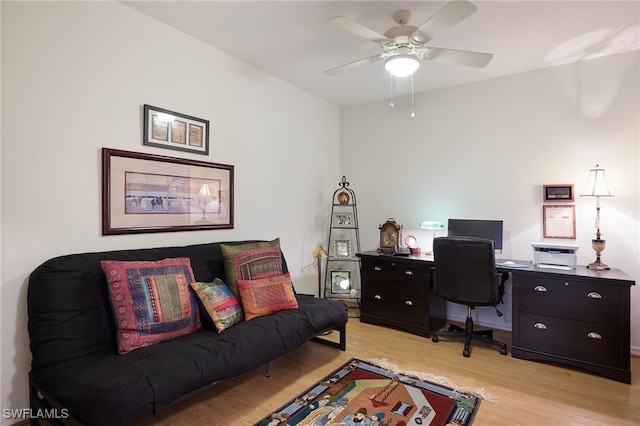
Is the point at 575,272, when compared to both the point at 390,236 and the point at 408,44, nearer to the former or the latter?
the point at 390,236

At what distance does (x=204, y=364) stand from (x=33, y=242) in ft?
3.97

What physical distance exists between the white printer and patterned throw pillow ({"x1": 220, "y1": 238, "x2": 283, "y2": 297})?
2237mm

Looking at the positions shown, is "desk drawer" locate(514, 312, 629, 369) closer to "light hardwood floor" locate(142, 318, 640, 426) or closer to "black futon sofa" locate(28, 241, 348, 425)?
"light hardwood floor" locate(142, 318, 640, 426)

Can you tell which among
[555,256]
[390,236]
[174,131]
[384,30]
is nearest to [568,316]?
[555,256]

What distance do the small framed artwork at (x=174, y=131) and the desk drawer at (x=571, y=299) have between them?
9.50 ft

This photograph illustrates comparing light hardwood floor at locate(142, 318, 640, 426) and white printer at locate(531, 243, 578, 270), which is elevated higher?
white printer at locate(531, 243, 578, 270)

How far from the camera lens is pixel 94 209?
86.4 inches

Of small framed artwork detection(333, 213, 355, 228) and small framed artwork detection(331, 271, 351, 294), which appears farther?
small framed artwork detection(333, 213, 355, 228)

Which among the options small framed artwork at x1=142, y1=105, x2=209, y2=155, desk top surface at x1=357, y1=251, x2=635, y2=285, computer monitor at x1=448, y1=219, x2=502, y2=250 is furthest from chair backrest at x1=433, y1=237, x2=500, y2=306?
small framed artwork at x1=142, y1=105, x2=209, y2=155

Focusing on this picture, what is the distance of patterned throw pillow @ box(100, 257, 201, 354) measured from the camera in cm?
193

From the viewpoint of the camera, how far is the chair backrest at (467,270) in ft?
9.16

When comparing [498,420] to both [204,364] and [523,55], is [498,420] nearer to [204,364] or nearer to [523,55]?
[204,364]

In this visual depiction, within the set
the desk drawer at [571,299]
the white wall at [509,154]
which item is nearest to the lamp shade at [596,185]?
the white wall at [509,154]

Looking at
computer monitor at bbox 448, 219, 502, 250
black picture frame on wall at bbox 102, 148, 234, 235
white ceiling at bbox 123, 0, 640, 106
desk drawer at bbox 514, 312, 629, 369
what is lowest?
desk drawer at bbox 514, 312, 629, 369
